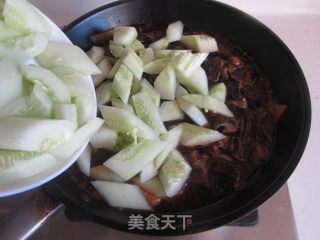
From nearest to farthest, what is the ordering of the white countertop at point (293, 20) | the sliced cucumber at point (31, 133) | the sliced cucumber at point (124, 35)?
the sliced cucumber at point (31, 133), the sliced cucumber at point (124, 35), the white countertop at point (293, 20)

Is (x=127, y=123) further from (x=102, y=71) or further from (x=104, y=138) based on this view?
(x=102, y=71)

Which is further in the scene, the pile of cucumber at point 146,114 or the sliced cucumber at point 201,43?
the sliced cucumber at point 201,43

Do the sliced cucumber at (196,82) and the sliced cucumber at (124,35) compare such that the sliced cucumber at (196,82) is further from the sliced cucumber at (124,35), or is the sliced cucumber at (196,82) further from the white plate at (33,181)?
the white plate at (33,181)

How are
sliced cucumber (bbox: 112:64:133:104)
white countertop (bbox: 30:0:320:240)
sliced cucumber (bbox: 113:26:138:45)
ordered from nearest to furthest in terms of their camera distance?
sliced cucumber (bbox: 112:64:133:104), sliced cucumber (bbox: 113:26:138:45), white countertop (bbox: 30:0:320:240)

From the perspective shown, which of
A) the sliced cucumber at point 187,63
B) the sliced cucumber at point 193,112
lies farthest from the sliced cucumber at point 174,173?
the sliced cucumber at point 187,63

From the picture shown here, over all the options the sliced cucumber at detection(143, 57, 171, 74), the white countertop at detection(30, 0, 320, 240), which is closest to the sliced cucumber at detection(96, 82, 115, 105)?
the sliced cucumber at detection(143, 57, 171, 74)

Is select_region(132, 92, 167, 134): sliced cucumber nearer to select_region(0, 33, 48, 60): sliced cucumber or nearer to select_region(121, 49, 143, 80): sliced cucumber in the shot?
select_region(121, 49, 143, 80): sliced cucumber
